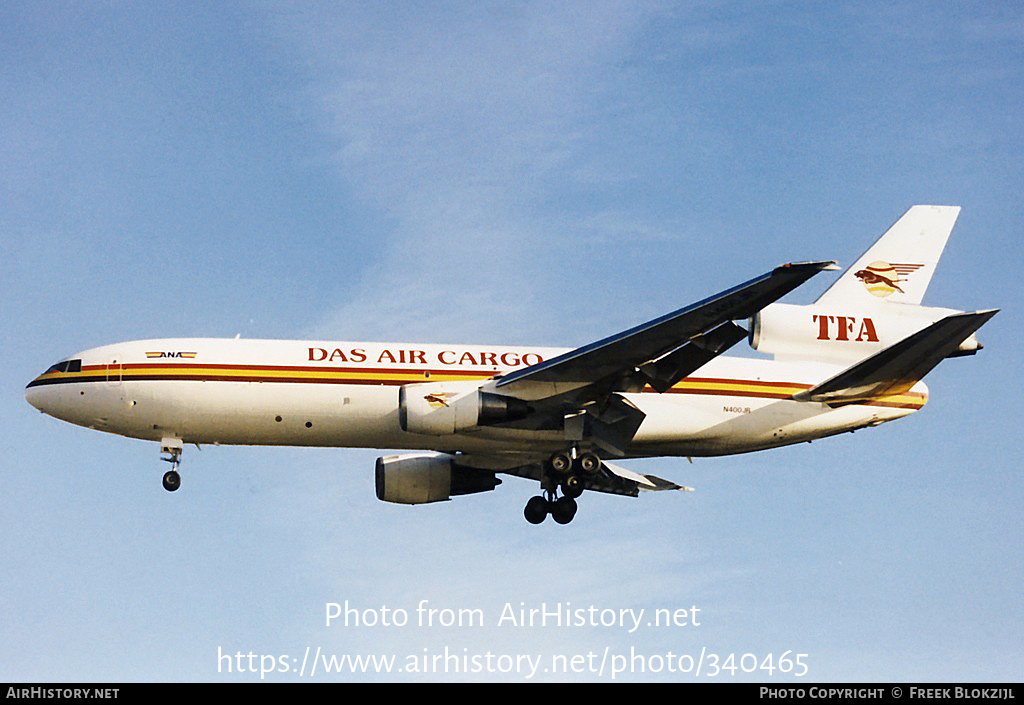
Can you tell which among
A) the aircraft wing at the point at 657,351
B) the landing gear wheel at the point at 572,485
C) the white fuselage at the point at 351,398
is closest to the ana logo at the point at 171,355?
the white fuselage at the point at 351,398

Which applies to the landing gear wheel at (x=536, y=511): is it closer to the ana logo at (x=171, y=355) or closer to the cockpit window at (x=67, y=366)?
the ana logo at (x=171, y=355)

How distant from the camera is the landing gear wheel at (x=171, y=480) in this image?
40625 mm

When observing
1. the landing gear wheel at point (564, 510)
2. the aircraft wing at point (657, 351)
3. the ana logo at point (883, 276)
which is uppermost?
the ana logo at point (883, 276)

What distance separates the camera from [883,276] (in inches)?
1708

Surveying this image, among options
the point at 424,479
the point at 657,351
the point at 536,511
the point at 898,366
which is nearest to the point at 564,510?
the point at 536,511

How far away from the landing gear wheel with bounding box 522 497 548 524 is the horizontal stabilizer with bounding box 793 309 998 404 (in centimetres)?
793

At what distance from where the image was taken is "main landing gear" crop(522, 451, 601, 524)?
40500 millimetres

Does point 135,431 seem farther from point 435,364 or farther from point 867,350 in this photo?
point 867,350

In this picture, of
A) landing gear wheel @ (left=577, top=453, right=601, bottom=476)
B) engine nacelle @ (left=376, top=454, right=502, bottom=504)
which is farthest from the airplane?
engine nacelle @ (left=376, top=454, right=502, bottom=504)

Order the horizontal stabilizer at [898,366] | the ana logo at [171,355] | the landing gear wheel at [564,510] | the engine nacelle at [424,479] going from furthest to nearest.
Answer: the engine nacelle at [424,479] < the landing gear wheel at [564,510] < the ana logo at [171,355] < the horizontal stabilizer at [898,366]

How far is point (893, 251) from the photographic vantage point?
144 feet

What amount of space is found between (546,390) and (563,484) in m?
3.57

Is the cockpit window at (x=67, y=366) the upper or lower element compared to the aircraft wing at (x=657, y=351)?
upper
